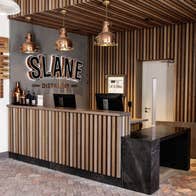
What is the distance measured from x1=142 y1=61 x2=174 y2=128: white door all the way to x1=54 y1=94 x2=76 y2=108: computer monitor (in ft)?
7.13

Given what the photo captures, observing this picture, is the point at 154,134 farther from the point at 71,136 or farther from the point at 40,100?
the point at 40,100

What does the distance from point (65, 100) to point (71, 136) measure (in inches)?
38.8

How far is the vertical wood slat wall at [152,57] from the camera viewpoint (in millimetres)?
6496

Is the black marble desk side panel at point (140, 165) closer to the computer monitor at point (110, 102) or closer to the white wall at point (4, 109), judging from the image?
the computer monitor at point (110, 102)

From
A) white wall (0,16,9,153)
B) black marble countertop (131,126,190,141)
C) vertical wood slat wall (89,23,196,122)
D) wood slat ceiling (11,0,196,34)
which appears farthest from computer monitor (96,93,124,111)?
vertical wood slat wall (89,23,196,122)

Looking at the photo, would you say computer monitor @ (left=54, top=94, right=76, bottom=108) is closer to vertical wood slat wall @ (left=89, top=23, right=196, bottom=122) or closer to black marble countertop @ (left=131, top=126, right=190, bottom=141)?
black marble countertop @ (left=131, top=126, right=190, bottom=141)

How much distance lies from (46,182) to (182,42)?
4172mm

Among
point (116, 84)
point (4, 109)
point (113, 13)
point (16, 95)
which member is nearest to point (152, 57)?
point (116, 84)

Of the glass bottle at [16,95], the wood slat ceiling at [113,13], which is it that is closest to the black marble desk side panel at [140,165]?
the wood slat ceiling at [113,13]

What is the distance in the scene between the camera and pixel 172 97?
Result: 703 centimetres

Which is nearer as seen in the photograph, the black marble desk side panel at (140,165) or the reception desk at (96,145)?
the black marble desk side panel at (140,165)

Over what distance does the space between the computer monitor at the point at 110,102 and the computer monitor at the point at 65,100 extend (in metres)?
0.75

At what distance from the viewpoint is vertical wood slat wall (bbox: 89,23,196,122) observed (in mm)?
6496

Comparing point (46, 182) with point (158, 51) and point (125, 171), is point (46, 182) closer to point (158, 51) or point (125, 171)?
point (125, 171)
